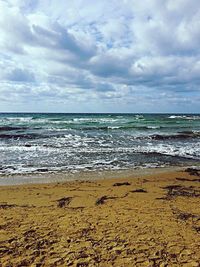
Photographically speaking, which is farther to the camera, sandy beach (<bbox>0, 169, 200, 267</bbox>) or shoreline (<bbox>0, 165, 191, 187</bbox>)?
shoreline (<bbox>0, 165, 191, 187</bbox>)

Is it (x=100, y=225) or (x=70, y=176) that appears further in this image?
(x=70, y=176)

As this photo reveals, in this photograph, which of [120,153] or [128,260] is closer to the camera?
[128,260]

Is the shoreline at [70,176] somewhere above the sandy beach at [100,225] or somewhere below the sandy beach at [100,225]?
below

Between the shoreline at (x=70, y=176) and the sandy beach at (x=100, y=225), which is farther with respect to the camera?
the shoreline at (x=70, y=176)

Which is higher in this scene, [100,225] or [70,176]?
[100,225]

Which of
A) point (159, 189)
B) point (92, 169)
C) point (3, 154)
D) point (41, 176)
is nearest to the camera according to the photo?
point (159, 189)

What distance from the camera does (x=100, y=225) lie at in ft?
15.3

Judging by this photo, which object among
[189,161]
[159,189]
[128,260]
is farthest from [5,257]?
[189,161]

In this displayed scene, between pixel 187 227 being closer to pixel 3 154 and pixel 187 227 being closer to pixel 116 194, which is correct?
pixel 116 194

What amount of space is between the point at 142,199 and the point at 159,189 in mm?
1136

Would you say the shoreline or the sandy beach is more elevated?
the sandy beach

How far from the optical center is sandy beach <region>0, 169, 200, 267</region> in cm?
366

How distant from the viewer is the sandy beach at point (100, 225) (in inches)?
144

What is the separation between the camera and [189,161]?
11812 mm
